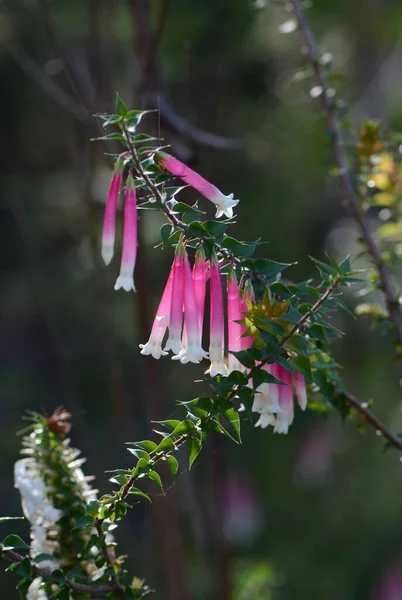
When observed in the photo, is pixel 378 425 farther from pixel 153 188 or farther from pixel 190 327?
pixel 153 188

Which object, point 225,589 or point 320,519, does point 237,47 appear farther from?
point 225,589

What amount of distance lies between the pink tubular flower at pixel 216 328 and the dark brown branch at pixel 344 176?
1.17ft

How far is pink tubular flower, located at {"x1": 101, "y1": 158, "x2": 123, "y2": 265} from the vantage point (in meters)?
0.74

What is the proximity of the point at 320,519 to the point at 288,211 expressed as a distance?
1.31m

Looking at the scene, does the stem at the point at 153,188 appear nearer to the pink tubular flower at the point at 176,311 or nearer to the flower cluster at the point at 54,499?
the pink tubular flower at the point at 176,311

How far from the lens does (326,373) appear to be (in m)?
0.82

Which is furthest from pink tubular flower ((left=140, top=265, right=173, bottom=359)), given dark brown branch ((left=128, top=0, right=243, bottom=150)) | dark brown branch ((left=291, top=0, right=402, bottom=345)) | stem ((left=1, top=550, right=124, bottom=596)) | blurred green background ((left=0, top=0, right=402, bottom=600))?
blurred green background ((left=0, top=0, right=402, bottom=600))

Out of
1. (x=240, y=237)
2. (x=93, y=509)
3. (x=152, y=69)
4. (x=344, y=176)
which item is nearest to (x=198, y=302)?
(x=93, y=509)

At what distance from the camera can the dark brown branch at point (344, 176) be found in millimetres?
1083

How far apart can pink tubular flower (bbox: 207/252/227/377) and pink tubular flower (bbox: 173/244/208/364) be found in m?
0.01

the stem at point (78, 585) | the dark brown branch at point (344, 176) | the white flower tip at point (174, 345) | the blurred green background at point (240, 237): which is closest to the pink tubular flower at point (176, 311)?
the white flower tip at point (174, 345)

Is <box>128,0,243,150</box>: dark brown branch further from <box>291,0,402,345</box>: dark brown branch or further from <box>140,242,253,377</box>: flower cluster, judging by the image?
<box>140,242,253,377</box>: flower cluster

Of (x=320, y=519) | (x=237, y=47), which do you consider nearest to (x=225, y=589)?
(x=320, y=519)

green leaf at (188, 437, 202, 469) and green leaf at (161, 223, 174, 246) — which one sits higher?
green leaf at (161, 223, 174, 246)
